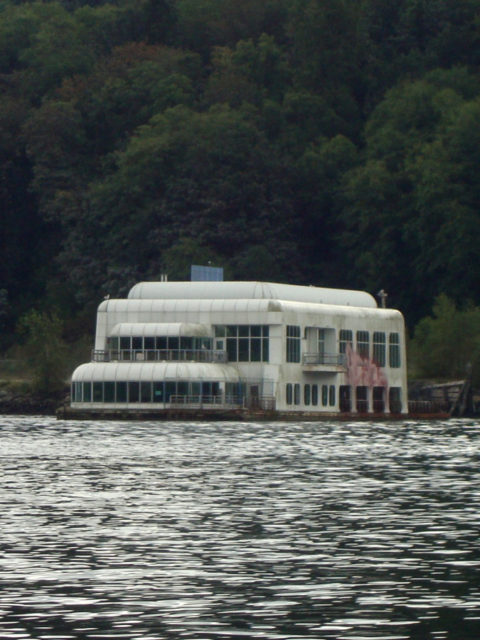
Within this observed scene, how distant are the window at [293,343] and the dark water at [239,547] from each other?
5353 centimetres

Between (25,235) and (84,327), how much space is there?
18.0 m

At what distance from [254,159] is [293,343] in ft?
149

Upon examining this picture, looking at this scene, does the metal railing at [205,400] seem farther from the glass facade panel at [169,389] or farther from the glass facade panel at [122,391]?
the glass facade panel at [122,391]

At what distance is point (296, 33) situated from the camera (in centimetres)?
19212

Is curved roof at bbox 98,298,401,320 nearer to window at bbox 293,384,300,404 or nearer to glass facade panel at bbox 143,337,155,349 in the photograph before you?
glass facade panel at bbox 143,337,155,349

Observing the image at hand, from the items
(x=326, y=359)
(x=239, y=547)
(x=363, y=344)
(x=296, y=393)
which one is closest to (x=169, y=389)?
(x=296, y=393)

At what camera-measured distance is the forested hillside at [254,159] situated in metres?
163

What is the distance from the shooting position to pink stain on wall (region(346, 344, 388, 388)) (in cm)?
13250

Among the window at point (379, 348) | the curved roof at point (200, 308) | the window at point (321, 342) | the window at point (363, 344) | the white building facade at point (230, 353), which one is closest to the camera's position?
the white building facade at point (230, 353)

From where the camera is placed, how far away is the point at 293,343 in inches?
5005

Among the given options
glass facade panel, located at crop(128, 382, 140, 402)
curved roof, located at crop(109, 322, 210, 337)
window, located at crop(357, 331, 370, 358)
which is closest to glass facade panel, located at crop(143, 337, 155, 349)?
curved roof, located at crop(109, 322, 210, 337)

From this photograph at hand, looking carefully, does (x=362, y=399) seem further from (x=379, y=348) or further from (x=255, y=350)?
(x=255, y=350)

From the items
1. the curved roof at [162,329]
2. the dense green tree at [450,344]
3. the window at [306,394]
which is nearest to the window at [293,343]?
the window at [306,394]

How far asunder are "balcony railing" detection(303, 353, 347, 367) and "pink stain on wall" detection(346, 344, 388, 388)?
1.05 metres
